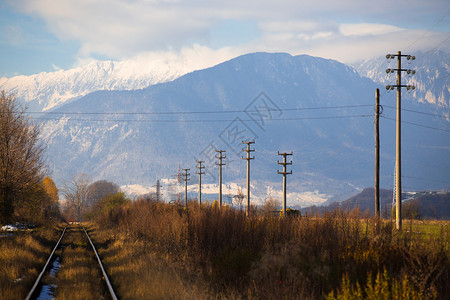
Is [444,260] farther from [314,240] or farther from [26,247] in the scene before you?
[26,247]

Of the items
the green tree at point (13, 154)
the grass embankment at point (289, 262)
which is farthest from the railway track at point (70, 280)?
the green tree at point (13, 154)

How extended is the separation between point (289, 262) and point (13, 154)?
2562cm

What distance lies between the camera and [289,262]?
12.1m

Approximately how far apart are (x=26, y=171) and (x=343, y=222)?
2667 centimetres

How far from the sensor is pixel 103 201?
97125mm

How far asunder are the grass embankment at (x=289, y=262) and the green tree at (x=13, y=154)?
17530 millimetres

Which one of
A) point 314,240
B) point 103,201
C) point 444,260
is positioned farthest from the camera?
point 103,201

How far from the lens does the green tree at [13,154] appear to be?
105 feet

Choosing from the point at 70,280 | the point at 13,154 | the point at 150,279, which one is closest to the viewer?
the point at 150,279

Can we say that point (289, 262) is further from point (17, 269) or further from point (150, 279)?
point (17, 269)

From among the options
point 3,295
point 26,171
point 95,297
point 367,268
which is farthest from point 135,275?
point 26,171

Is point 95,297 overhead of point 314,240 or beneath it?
beneath

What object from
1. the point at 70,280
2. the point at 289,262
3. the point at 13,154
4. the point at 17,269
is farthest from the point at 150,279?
the point at 13,154

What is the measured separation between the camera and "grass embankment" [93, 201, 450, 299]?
34.8ft
